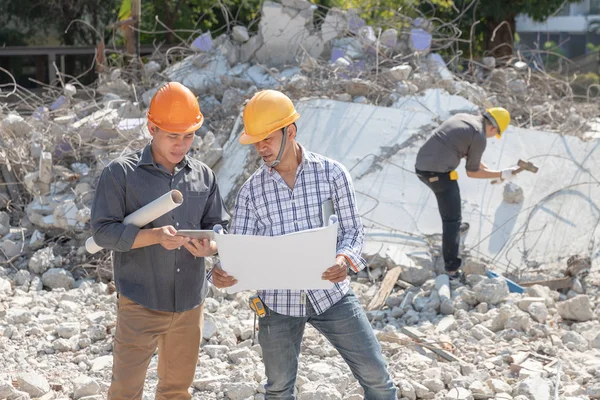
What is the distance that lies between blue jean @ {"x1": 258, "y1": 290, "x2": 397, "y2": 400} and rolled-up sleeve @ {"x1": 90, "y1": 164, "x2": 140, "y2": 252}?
634 millimetres

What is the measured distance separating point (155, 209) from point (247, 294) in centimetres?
331

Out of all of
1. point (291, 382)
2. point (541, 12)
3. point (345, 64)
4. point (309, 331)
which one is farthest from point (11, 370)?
point (541, 12)

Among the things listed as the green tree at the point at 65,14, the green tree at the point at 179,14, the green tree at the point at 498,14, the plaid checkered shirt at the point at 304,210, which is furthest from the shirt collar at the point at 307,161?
the green tree at the point at 65,14

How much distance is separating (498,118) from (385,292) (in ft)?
5.56

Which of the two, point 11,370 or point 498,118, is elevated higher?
point 498,118

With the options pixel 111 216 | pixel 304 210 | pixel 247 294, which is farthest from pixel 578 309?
pixel 111 216

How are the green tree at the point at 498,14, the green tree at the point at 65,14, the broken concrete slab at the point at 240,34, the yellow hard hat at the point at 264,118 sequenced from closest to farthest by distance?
1. the yellow hard hat at the point at 264,118
2. the broken concrete slab at the point at 240,34
3. the green tree at the point at 65,14
4. the green tree at the point at 498,14

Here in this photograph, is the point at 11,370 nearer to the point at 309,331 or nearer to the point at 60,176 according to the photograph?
the point at 309,331

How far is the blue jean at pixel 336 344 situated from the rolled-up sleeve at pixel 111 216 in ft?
2.08

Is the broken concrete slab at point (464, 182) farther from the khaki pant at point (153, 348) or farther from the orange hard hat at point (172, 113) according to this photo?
the orange hard hat at point (172, 113)

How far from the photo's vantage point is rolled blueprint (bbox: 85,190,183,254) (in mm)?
2939

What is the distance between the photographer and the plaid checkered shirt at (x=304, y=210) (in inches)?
123

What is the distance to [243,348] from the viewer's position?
4965 mm

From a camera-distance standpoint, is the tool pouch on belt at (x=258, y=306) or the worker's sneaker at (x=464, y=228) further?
the worker's sneaker at (x=464, y=228)
